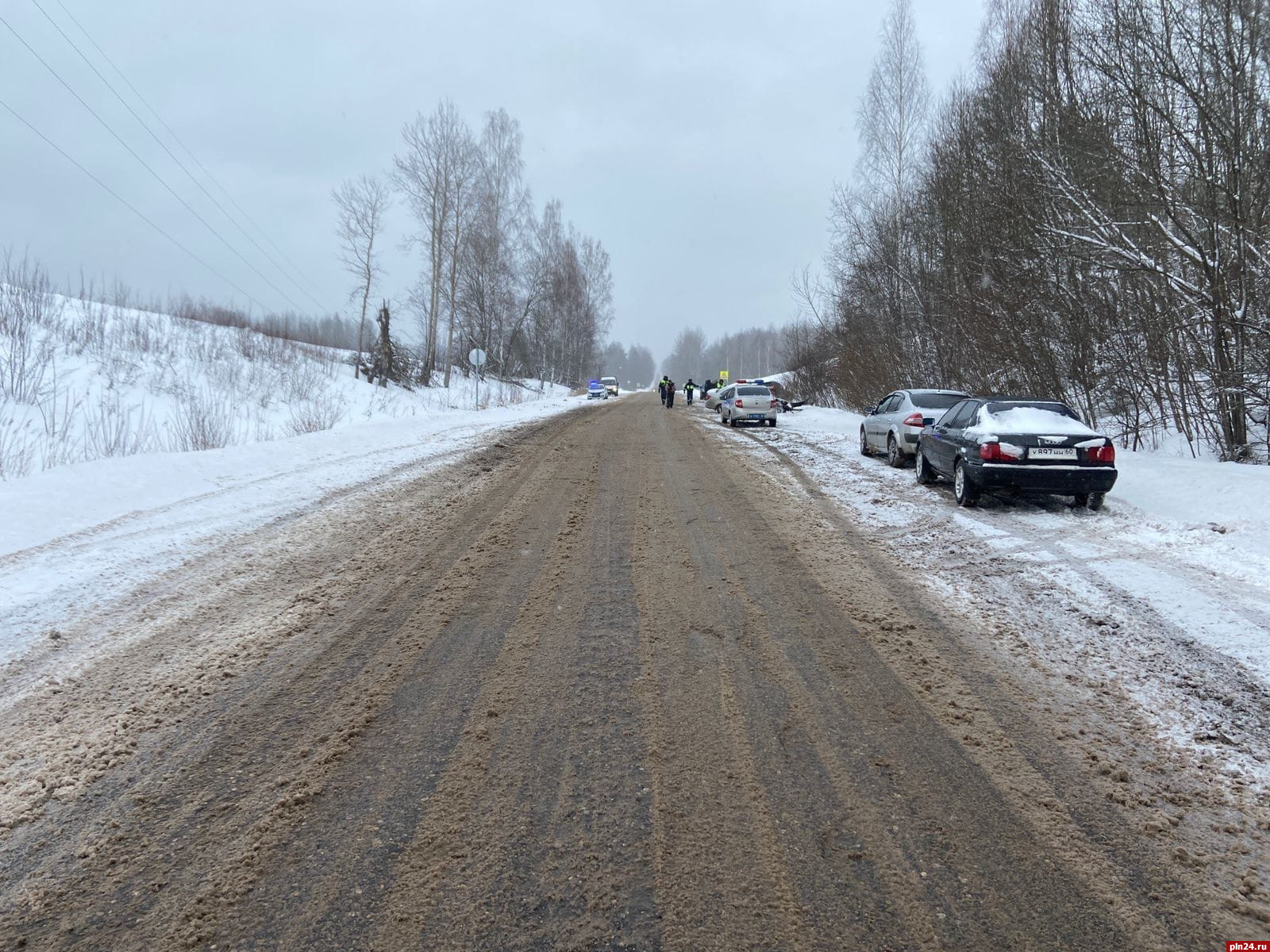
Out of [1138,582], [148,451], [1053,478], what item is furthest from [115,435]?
[1138,582]

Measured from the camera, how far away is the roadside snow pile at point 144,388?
11938mm

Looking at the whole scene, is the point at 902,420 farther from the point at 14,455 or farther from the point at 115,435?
the point at 115,435

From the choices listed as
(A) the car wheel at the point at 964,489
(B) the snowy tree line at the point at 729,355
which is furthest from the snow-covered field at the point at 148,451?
(B) the snowy tree line at the point at 729,355

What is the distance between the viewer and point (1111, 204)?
11977mm

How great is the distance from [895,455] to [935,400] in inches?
59.1

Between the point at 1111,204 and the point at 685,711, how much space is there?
13.6 meters

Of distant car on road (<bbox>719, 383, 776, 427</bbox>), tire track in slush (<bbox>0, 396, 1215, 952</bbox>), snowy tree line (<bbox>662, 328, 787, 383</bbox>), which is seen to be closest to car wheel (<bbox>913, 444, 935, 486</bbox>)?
tire track in slush (<bbox>0, 396, 1215, 952</bbox>)

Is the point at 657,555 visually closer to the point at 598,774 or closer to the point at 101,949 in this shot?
the point at 598,774

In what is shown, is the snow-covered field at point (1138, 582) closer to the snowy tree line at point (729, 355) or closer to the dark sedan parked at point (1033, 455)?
the dark sedan parked at point (1033, 455)

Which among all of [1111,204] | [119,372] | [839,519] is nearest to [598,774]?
[839,519]

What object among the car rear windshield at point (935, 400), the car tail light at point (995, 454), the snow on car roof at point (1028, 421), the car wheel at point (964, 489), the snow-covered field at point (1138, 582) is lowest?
the snow-covered field at point (1138, 582)

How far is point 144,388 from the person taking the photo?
18297 millimetres

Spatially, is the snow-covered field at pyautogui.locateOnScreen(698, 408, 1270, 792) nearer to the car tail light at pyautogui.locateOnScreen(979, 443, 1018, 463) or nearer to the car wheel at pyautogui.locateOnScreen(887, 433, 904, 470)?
the car tail light at pyautogui.locateOnScreen(979, 443, 1018, 463)

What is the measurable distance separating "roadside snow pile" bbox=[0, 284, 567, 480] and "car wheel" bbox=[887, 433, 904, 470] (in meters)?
12.4
